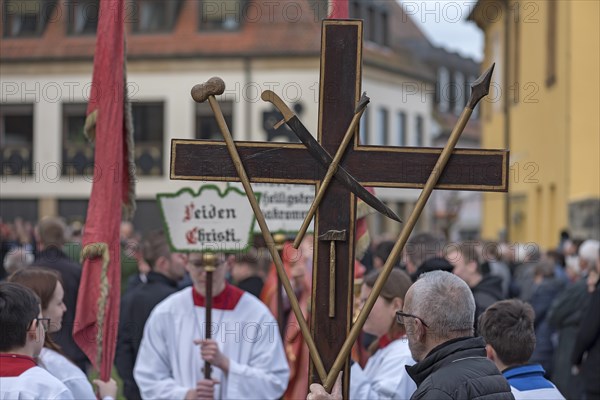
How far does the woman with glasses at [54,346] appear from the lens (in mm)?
A: 5246

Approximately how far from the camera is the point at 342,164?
168 inches

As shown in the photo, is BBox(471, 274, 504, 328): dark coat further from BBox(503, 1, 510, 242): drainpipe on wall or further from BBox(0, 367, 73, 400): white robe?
BBox(503, 1, 510, 242): drainpipe on wall

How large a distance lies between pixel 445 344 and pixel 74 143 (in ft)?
105

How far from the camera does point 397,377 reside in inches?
217

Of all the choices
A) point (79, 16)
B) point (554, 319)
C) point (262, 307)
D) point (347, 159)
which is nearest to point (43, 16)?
point (79, 16)

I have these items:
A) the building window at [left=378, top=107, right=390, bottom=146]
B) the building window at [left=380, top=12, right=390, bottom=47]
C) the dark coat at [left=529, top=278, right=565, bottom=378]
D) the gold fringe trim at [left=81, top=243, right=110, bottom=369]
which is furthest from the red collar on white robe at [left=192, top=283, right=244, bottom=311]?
the building window at [left=380, top=12, right=390, bottom=47]

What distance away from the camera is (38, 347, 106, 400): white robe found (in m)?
5.23

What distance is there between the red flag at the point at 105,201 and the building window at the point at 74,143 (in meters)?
29.3

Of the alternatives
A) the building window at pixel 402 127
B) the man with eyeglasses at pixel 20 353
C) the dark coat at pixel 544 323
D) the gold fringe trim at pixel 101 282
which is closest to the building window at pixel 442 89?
the building window at pixel 402 127

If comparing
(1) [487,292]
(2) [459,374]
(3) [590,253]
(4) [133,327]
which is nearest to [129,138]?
(4) [133,327]

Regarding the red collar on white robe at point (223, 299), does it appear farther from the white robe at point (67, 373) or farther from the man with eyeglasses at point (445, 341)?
the man with eyeglasses at point (445, 341)

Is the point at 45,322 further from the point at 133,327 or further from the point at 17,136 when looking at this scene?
the point at 17,136

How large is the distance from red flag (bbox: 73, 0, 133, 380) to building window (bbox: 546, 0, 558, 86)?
15.9 metres

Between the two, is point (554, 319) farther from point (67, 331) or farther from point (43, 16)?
point (43, 16)
